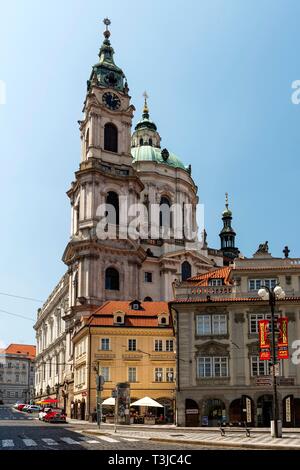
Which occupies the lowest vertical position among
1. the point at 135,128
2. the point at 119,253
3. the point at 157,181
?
the point at 119,253

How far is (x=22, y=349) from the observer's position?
18412cm

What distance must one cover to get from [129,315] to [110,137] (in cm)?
3795

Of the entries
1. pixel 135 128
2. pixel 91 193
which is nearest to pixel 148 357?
Answer: pixel 91 193

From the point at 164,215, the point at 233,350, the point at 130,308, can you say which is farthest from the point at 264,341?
the point at 164,215

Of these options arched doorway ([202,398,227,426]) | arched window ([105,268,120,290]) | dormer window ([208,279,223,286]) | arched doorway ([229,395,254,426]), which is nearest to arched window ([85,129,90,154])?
arched window ([105,268,120,290])

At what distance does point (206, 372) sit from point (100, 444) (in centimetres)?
1992

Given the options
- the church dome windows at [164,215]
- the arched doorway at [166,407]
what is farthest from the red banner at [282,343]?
the church dome windows at [164,215]

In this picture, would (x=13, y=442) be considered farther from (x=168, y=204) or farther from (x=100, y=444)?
(x=168, y=204)

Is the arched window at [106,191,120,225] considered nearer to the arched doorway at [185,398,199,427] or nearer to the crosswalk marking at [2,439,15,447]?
the arched doorway at [185,398,199,427]

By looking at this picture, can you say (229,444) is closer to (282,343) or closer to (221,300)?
(282,343)

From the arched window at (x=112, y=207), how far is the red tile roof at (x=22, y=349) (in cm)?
10343

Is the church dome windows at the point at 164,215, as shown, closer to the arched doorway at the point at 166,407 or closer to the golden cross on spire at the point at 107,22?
the golden cross on spire at the point at 107,22

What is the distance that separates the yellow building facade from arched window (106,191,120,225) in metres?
27.0
